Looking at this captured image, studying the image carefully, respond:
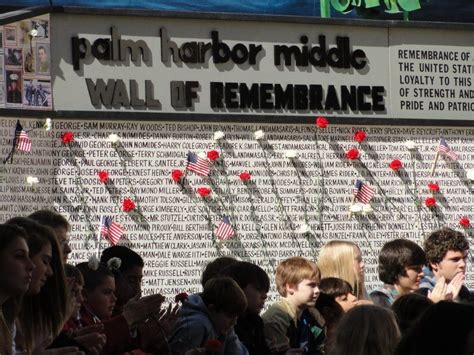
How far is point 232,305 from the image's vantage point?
8.91 meters

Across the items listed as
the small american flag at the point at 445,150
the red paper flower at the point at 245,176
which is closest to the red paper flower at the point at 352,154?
the small american flag at the point at 445,150

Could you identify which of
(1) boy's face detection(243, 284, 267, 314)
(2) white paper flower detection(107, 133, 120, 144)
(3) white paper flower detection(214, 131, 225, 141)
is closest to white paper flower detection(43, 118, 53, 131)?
(2) white paper flower detection(107, 133, 120, 144)

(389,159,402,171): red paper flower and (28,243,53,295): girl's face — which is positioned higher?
(389,159,402,171): red paper flower

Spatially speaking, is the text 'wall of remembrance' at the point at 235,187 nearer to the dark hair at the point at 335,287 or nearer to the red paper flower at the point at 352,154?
the red paper flower at the point at 352,154

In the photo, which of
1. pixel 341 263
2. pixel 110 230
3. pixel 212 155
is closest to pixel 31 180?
pixel 110 230

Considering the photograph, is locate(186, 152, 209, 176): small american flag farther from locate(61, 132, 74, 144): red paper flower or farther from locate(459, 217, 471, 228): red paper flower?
locate(459, 217, 471, 228): red paper flower

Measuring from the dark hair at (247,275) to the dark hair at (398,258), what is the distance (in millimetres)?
1738

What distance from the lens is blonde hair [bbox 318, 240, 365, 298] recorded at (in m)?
11.2

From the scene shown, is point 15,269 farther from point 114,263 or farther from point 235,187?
point 235,187

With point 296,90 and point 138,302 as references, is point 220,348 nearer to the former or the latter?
point 138,302

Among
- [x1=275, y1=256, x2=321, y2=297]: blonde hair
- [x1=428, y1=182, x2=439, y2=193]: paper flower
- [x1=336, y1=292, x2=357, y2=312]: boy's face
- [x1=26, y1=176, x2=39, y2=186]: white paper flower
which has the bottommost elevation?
[x1=336, y1=292, x2=357, y2=312]: boy's face

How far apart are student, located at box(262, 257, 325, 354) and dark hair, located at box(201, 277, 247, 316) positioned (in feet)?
3.95

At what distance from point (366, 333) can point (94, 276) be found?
2.41m

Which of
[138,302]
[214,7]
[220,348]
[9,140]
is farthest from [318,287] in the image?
[214,7]
